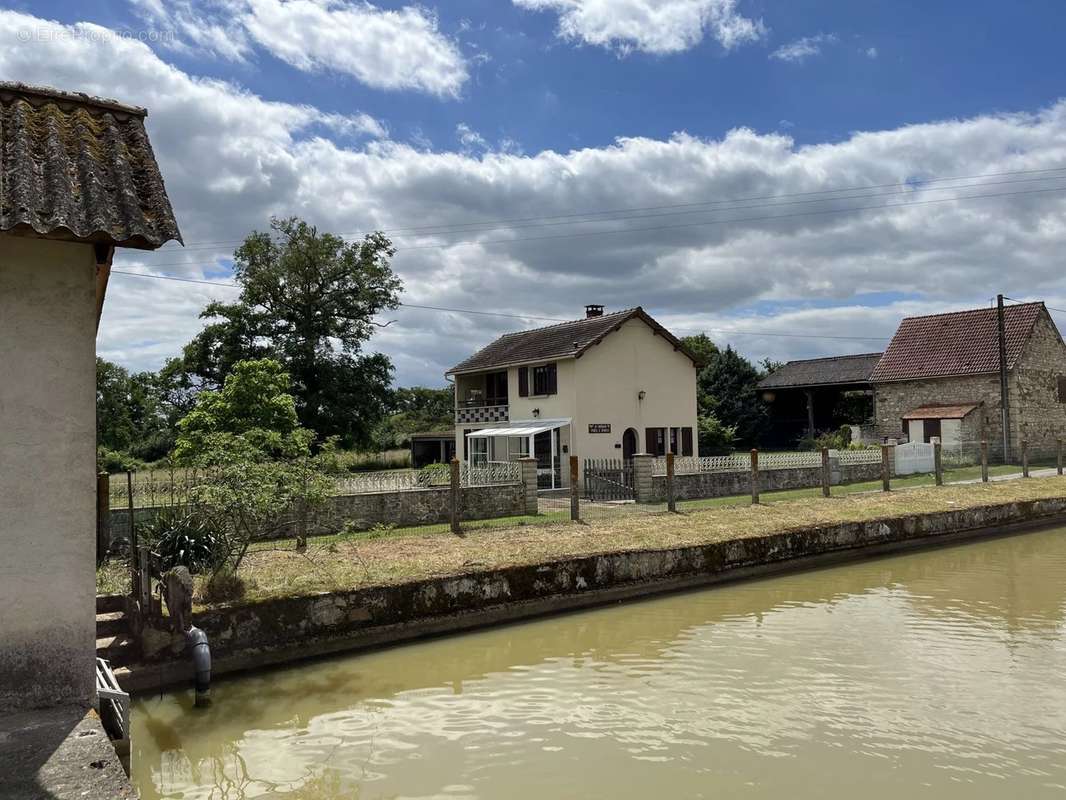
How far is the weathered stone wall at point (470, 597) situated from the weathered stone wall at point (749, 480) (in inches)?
275

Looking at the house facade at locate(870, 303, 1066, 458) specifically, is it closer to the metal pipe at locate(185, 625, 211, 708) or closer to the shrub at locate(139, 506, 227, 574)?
the shrub at locate(139, 506, 227, 574)

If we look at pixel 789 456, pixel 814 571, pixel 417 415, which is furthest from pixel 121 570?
pixel 417 415

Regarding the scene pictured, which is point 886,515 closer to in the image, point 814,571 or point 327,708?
point 814,571

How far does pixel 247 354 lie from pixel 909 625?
32925 millimetres

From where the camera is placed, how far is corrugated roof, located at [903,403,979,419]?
1390 inches

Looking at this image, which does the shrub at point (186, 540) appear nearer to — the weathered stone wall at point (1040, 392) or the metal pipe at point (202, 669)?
the metal pipe at point (202, 669)

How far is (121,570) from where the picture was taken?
10.8 m

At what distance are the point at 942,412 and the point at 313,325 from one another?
30627 mm

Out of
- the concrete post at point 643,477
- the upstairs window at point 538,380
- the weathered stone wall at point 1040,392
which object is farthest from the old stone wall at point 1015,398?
the concrete post at point 643,477

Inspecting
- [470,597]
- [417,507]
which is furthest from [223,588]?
[417,507]

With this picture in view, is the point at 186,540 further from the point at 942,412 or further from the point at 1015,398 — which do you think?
the point at 1015,398

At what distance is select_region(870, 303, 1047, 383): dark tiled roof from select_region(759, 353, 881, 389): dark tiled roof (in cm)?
365

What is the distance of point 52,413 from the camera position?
17.3 feet

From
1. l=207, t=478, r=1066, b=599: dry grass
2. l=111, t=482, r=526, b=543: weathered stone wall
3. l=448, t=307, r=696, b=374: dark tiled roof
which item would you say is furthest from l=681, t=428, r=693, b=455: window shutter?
l=111, t=482, r=526, b=543: weathered stone wall
